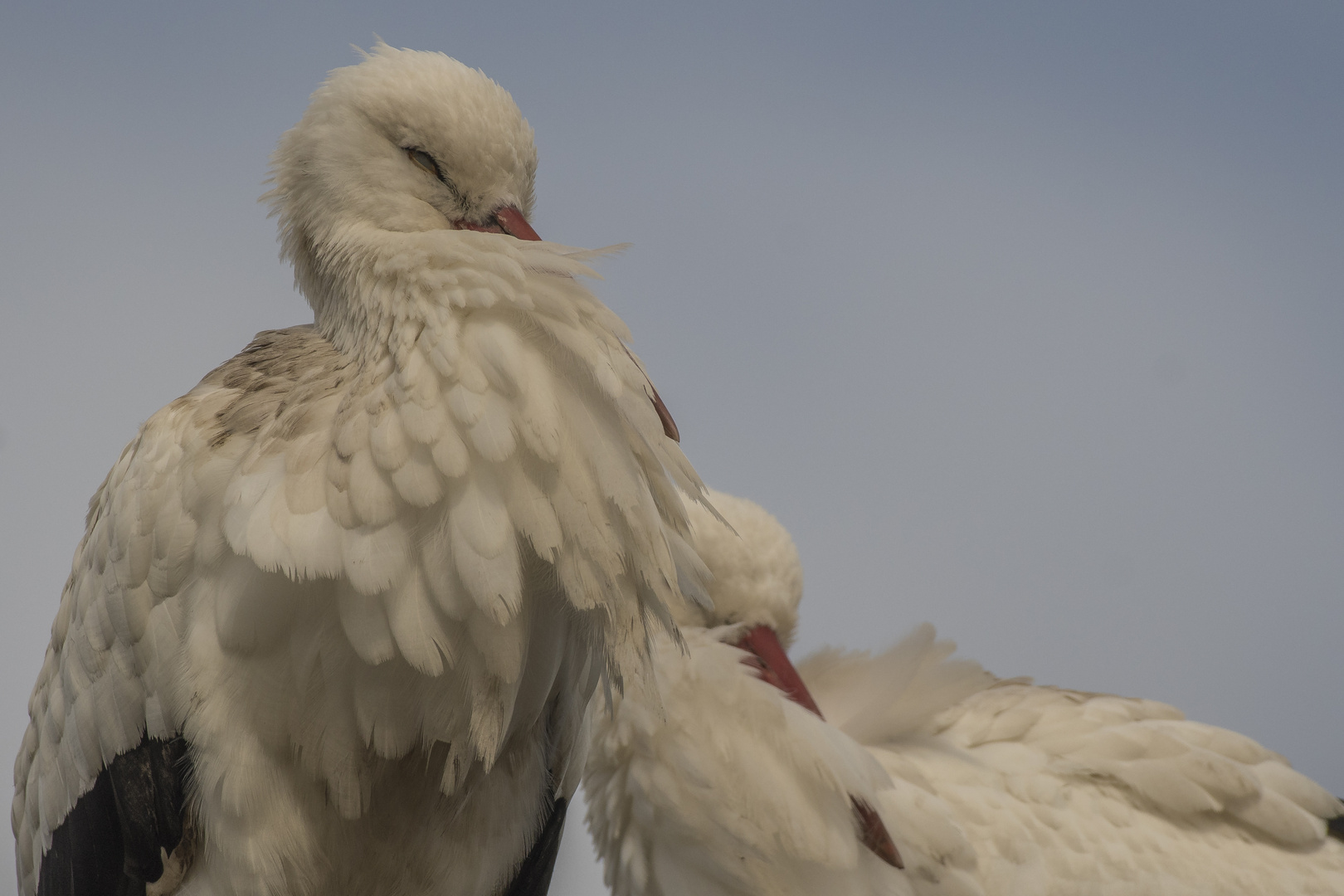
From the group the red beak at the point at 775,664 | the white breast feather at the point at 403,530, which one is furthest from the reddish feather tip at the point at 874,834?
the white breast feather at the point at 403,530

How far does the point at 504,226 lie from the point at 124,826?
689mm

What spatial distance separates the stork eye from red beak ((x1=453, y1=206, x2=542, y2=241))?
0.17 ft

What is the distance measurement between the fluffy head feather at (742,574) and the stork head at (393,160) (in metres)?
0.72

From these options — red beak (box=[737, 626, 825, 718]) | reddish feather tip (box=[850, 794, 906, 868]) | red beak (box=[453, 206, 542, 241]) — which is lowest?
reddish feather tip (box=[850, 794, 906, 868])

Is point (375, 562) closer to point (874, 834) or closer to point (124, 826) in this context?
point (124, 826)

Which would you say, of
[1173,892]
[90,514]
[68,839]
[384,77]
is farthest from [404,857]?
[1173,892]

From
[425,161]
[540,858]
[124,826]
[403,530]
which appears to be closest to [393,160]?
[425,161]

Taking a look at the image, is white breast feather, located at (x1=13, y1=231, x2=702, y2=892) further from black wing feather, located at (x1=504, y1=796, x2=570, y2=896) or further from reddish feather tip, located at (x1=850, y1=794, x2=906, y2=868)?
reddish feather tip, located at (x1=850, y1=794, x2=906, y2=868)

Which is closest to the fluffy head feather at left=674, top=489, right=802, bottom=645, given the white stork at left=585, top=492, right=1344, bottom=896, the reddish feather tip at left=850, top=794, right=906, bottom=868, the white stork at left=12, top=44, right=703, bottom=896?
the white stork at left=585, top=492, right=1344, bottom=896

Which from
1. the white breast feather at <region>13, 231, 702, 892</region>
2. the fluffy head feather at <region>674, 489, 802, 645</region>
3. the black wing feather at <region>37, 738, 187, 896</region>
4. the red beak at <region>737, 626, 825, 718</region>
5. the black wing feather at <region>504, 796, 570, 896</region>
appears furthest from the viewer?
the fluffy head feather at <region>674, 489, 802, 645</region>

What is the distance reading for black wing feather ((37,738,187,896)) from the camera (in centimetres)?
101

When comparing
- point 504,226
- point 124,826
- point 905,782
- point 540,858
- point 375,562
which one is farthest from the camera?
point 905,782

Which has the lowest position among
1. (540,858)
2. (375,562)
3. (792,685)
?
(540,858)

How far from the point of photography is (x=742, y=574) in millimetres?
1747
